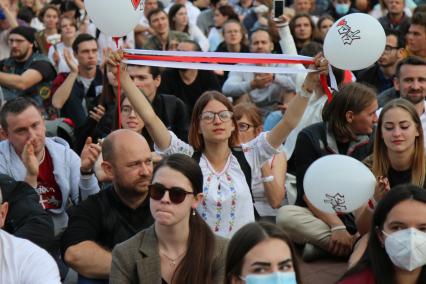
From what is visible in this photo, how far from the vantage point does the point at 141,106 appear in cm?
511

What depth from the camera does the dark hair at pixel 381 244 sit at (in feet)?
13.1

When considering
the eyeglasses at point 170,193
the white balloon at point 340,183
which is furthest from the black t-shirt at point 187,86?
the eyeglasses at point 170,193

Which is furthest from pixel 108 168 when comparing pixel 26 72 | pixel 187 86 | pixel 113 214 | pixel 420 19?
pixel 420 19

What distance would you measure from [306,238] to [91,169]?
1532 millimetres

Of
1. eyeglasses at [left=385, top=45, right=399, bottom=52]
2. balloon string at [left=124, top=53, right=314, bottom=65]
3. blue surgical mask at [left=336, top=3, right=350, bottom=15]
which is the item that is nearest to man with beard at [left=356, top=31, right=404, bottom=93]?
eyeglasses at [left=385, top=45, right=399, bottom=52]

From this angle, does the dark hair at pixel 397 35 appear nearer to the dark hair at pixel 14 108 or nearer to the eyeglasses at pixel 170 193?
the dark hair at pixel 14 108

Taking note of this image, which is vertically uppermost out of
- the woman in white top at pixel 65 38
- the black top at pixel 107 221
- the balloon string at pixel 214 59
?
the balloon string at pixel 214 59

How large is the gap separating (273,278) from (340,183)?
136cm

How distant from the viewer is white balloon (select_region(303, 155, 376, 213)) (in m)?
4.60

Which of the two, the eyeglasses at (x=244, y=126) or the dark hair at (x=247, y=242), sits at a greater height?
the dark hair at (x=247, y=242)

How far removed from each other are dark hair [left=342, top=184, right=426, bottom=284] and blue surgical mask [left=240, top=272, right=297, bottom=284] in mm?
781

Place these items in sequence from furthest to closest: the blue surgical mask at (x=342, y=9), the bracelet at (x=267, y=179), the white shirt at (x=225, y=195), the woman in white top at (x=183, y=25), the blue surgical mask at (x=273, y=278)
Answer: the blue surgical mask at (x=342, y=9)
the woman in white top at (x=183, y=25)
the bracelet at (x=267, y=179)
the white shirt at (x=225, y=195)
the blue surgical mask at (x=273, y=278)

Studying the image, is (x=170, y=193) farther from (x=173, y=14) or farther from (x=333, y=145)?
(x=173, y=14)

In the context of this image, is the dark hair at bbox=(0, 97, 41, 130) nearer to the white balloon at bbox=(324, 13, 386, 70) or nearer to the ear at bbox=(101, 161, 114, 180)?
the ear at bbox=(101, 161, 114, 180)
